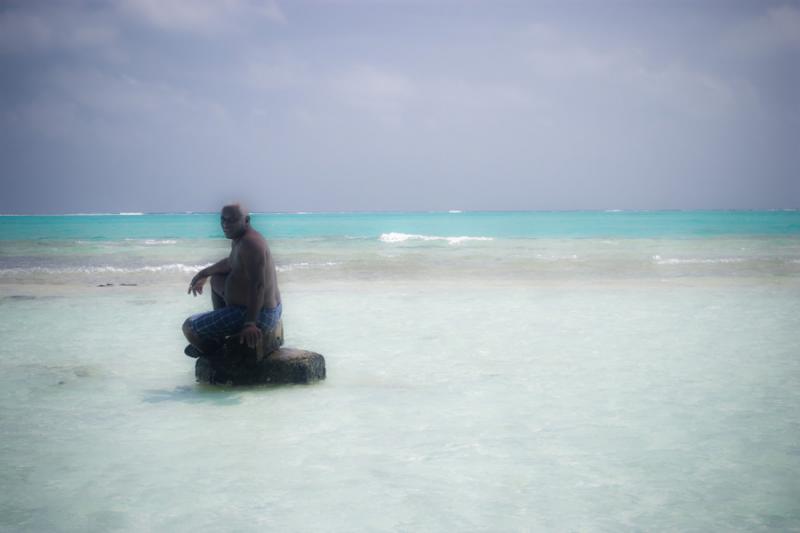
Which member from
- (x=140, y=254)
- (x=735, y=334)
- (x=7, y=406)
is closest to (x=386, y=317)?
(x=735, y=334)

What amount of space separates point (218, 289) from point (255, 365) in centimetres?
64

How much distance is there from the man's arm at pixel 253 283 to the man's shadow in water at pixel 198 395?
1.32 ft

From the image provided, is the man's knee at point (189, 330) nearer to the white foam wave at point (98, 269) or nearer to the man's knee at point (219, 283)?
the man's knee at point (219, 283)

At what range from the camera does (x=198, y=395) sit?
16.3 feet

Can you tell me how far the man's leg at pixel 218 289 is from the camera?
204 inches

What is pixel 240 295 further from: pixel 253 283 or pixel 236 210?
pixel 236 210

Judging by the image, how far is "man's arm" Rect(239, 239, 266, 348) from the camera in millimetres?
4891

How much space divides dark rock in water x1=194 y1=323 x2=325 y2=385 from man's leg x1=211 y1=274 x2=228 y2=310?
30 cm

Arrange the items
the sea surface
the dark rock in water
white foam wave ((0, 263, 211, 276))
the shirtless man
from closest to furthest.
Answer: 1. the sea surface
2. the shirtless man
3. the dark rock in water
4. white foam wave ((0, 263, 211, 276))

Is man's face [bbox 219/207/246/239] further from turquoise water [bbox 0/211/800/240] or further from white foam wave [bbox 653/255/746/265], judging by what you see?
turquoise water [bbox 0/211/800/240]

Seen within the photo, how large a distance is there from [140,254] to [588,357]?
72.5 ft

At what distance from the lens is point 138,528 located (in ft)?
9.33

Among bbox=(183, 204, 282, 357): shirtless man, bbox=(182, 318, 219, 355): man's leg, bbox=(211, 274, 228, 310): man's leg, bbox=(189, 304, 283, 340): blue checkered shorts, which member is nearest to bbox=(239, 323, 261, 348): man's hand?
bbox=(183, 204, 282, 357): shirtless man

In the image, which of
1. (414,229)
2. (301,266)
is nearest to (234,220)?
(301,266)
